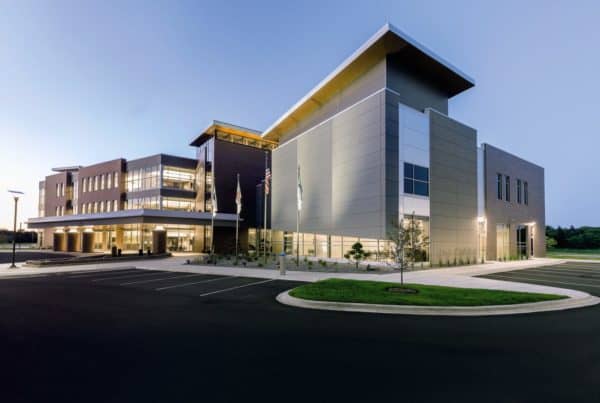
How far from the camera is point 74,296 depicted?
13758 millimetres

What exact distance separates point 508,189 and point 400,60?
21182mm

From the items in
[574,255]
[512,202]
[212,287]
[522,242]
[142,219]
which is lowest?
[574,255]

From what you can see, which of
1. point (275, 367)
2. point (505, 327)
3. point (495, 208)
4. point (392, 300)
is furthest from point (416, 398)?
point (495, 208)

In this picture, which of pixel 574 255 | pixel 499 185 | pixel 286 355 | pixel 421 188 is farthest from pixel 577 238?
pixel 286 355

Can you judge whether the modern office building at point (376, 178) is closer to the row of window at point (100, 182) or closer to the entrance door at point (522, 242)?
the entrance door at point (522, 242)

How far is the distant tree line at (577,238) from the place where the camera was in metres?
79.6

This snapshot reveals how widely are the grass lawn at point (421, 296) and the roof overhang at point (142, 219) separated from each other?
33.4 metres

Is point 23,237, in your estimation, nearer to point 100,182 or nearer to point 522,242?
point 100,182

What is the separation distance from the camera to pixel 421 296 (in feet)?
41.0

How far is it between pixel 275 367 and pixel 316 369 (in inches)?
31.0

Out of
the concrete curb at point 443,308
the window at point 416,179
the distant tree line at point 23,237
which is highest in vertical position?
the window at point 416,179

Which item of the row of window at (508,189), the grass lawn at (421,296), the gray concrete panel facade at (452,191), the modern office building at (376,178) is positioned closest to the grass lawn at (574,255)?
the modern office building at (376,178)

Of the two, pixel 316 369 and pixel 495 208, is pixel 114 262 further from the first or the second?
pixel 495 208

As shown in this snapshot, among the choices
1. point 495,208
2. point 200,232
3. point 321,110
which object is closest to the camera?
point 495,208
